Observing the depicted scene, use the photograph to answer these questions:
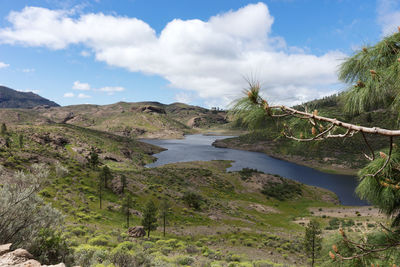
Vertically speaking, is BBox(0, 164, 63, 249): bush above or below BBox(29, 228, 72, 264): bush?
above

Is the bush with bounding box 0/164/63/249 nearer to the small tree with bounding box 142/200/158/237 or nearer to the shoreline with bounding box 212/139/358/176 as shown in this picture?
the small tree with bounding box 142/200/158/237

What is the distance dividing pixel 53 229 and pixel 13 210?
4.81 ft

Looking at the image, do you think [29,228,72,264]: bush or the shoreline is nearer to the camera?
[29,228,72,264]: bush

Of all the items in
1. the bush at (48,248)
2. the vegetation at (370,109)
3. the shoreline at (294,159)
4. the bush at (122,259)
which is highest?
the vegetation at (370,109)

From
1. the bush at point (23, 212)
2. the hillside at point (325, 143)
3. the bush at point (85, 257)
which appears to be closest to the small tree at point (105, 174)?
the hillside at point (325, 143)

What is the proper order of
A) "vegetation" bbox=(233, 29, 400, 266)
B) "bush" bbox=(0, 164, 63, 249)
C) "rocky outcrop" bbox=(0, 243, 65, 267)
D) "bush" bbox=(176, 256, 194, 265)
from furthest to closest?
"bush" bbox=(176, 256, 194, 265)
"bush" bbox=(0, 164, 63, 249)
"rocky outcrop" bbox=(0, 243, 65, 267)
"vegetation" bbox=(233, 29, 400, 266)

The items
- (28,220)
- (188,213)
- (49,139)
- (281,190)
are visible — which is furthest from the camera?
(49,139)

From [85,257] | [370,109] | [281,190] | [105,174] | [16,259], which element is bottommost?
[281,190]

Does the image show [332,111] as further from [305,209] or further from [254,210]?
[305,209]

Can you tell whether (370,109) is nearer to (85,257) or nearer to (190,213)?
(85,257)

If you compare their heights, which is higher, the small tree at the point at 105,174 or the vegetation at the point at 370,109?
the vegetation at the point at 370,109

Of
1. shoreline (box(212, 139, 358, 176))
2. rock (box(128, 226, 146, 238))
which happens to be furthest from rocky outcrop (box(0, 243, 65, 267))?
shoreline (box(212, 139, 358, 176))

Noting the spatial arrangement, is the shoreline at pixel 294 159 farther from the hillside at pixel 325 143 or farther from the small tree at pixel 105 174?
the small tree at pixel 105 174

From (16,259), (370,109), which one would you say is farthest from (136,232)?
(370,109)
